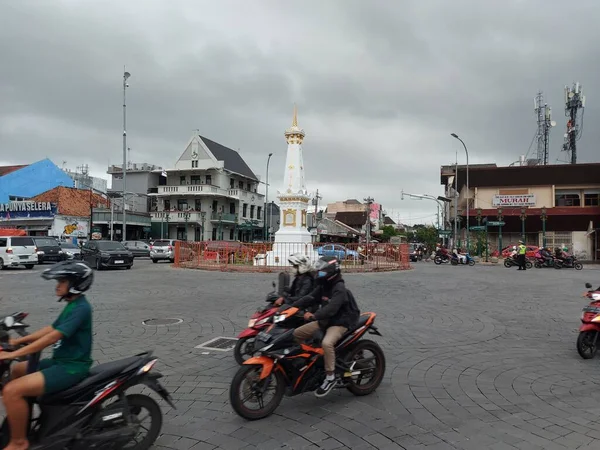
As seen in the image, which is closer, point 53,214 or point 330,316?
point 330,316

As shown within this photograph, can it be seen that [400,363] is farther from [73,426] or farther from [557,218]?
[557,218]

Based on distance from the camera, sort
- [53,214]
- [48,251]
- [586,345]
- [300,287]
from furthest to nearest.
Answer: [53,214], [48,251], [586,345], [300,287]

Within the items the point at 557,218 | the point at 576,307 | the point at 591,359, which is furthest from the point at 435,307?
the point at 557,218

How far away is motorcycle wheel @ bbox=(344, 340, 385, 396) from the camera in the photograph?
4.78 m

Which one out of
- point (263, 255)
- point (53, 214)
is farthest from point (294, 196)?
point (53, 214)

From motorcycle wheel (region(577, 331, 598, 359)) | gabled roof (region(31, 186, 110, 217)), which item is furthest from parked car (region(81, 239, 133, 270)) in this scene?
gabled roof (region(31, 186, 110, 217))

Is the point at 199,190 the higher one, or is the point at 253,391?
the point at 199,190

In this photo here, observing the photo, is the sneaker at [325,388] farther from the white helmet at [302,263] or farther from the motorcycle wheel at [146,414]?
the white helmet at [302,263]

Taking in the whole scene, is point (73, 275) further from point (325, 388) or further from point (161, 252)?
point (161, 252)

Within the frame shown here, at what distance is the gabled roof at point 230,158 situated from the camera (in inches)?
2064

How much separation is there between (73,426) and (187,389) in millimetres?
1936

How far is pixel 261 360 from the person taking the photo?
416 centimetres

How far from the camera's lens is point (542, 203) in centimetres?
4175

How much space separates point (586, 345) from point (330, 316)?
4478 millimetres
